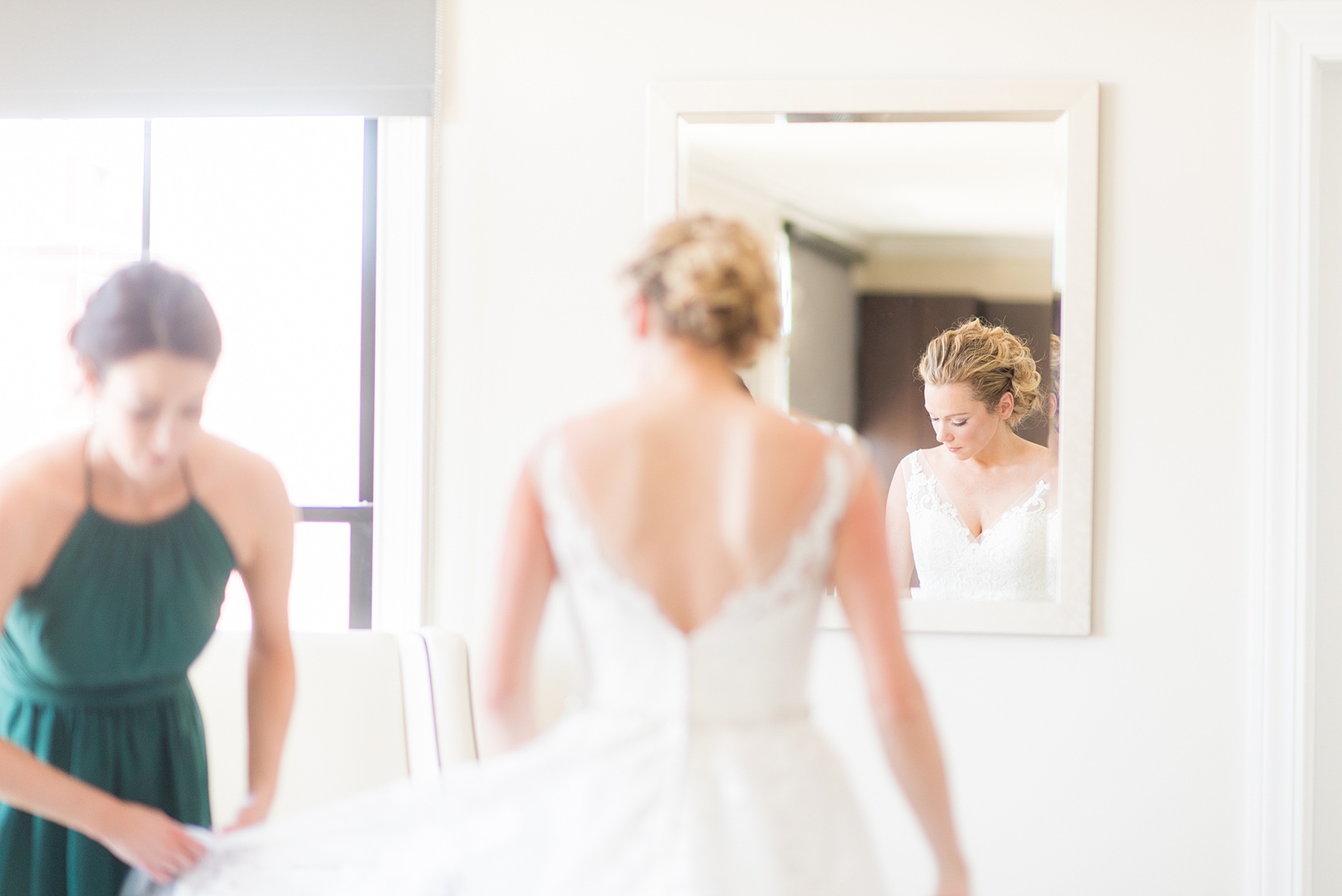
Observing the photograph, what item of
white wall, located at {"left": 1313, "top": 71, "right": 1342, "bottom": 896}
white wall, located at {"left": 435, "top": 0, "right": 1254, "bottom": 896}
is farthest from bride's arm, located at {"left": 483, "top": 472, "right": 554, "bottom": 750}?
white wall, located at {"left": 1313, "top": 71, "right": 1342, "bottom": 896}

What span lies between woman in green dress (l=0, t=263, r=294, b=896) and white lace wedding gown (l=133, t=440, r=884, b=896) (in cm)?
41

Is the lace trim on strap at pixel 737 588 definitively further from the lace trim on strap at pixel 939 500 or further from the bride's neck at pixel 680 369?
the lace trim on strap at pixel 939 500

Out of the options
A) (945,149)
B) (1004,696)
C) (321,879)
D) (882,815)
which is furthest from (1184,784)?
(321,879)

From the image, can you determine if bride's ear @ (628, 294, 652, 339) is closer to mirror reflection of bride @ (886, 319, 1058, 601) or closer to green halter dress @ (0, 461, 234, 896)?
green halter dress @ (0, 461, 234, 896)

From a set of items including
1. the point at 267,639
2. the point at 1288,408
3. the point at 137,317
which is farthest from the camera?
the point at 1288,408

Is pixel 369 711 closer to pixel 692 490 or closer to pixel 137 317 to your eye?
pixel 137 317

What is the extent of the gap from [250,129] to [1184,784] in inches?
91.6

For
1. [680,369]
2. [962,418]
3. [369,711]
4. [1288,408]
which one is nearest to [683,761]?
[680,369]

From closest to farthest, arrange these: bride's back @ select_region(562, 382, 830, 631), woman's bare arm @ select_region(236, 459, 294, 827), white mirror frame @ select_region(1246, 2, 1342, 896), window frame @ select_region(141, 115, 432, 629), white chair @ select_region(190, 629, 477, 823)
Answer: bride's back @ select_region(562, 382, 830, 631)
woman's bare arm @ select_region(236, 459, 294, 827)
white chair @ select_region(190, 629, 477, 823)
white mirror frame @ select_region(1246, 2, 1342, 896)
window frame @ select_region(141, 115, 432, 629)

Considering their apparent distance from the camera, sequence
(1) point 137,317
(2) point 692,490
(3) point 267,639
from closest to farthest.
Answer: (2) point 692,490
(1) point 137,317
(3) point 267,639

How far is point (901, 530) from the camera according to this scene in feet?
7.77

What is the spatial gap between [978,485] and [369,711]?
1268mm

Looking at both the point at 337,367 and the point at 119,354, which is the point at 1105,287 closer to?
the point at 337,367

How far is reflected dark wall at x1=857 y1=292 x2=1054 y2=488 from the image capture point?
2377mm
